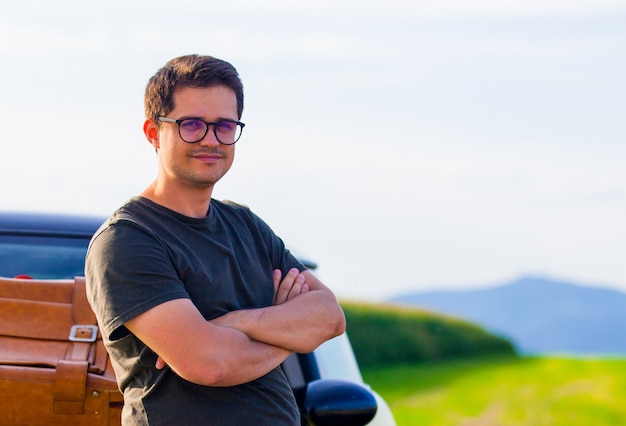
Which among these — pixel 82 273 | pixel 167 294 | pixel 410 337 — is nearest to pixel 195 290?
pixel 167 294

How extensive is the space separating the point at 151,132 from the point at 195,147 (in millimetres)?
210

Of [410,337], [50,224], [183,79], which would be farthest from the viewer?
[410,337]

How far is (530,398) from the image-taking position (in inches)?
725

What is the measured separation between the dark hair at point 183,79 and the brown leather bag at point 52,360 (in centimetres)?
58

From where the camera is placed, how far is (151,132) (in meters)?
3.43

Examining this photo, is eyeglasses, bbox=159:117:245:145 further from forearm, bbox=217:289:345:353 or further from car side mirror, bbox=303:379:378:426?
car side mirror, bbox=303:379:378:426

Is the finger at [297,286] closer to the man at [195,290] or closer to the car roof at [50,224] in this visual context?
the man at [195,290]

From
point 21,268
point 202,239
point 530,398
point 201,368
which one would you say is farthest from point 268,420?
point 530,398

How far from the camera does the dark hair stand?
132 inches

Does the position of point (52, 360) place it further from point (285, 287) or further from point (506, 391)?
point (506, 391)

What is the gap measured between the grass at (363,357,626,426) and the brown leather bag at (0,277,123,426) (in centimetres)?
1388

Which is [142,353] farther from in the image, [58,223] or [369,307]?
[369,307]

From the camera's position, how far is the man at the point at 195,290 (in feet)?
10.1

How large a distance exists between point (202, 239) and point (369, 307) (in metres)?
16.3
